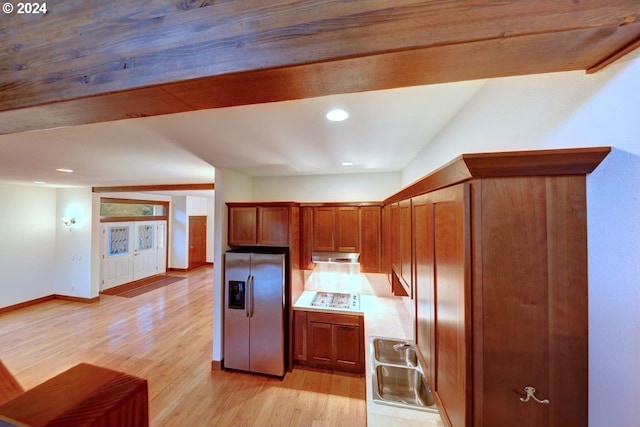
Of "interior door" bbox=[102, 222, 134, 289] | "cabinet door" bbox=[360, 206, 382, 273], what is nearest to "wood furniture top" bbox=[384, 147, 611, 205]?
"cabinet door" bbox=[360, 206, 382, 273]

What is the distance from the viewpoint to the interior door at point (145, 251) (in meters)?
6.78

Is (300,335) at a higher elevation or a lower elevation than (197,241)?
lower

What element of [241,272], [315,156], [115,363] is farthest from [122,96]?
[115,363]

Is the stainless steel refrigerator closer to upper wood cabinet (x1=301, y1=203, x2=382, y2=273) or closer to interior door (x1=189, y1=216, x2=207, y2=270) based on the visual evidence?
upper wood cabinet (x1=301, y1=203, x2=382, y2=273)

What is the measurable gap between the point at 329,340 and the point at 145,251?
6754mm

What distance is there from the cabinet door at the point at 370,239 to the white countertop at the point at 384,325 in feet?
1.65

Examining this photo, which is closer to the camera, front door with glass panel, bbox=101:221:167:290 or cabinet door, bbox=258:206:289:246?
cabinet door, bbox=258:206:289:246

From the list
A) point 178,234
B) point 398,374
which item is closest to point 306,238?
point 398,374

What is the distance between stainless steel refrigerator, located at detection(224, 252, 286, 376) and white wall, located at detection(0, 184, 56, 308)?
515 centimetres

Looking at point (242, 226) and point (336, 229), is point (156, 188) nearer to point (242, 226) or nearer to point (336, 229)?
point (242, 226)

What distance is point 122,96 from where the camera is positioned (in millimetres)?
800

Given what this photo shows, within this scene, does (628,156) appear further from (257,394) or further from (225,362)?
(225,362)

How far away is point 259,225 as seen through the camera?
310cm

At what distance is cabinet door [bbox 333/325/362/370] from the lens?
2.93 m
